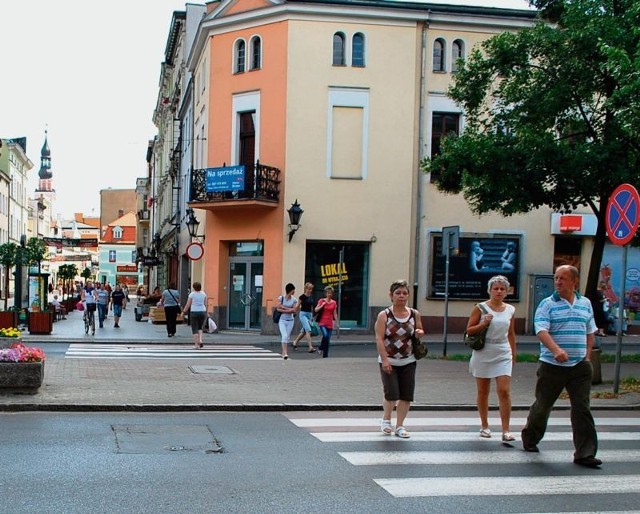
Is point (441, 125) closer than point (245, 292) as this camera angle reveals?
Yes

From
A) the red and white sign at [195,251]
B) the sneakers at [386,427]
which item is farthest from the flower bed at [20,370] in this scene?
the red and white sign at [195,251]

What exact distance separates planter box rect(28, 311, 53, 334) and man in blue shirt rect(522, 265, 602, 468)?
1963 centimetres

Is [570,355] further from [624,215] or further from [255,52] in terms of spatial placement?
[255,52]

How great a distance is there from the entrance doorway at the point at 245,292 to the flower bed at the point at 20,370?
1620cm

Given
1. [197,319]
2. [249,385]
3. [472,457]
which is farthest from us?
[197,319]

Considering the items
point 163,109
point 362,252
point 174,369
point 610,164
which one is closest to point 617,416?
point 610,164

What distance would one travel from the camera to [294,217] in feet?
85.3

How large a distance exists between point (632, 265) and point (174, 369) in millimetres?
18523

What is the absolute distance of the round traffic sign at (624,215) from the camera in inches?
456

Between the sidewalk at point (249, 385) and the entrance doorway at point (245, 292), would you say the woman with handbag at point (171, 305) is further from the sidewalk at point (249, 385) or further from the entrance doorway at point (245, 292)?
the sidewalk at point (249, 385)

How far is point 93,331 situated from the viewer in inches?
1051

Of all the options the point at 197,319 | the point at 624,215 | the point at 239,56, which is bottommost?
the point at 197,319

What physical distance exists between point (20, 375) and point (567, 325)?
22.8ft

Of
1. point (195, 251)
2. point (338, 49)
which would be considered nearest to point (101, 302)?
point (195, 251)
